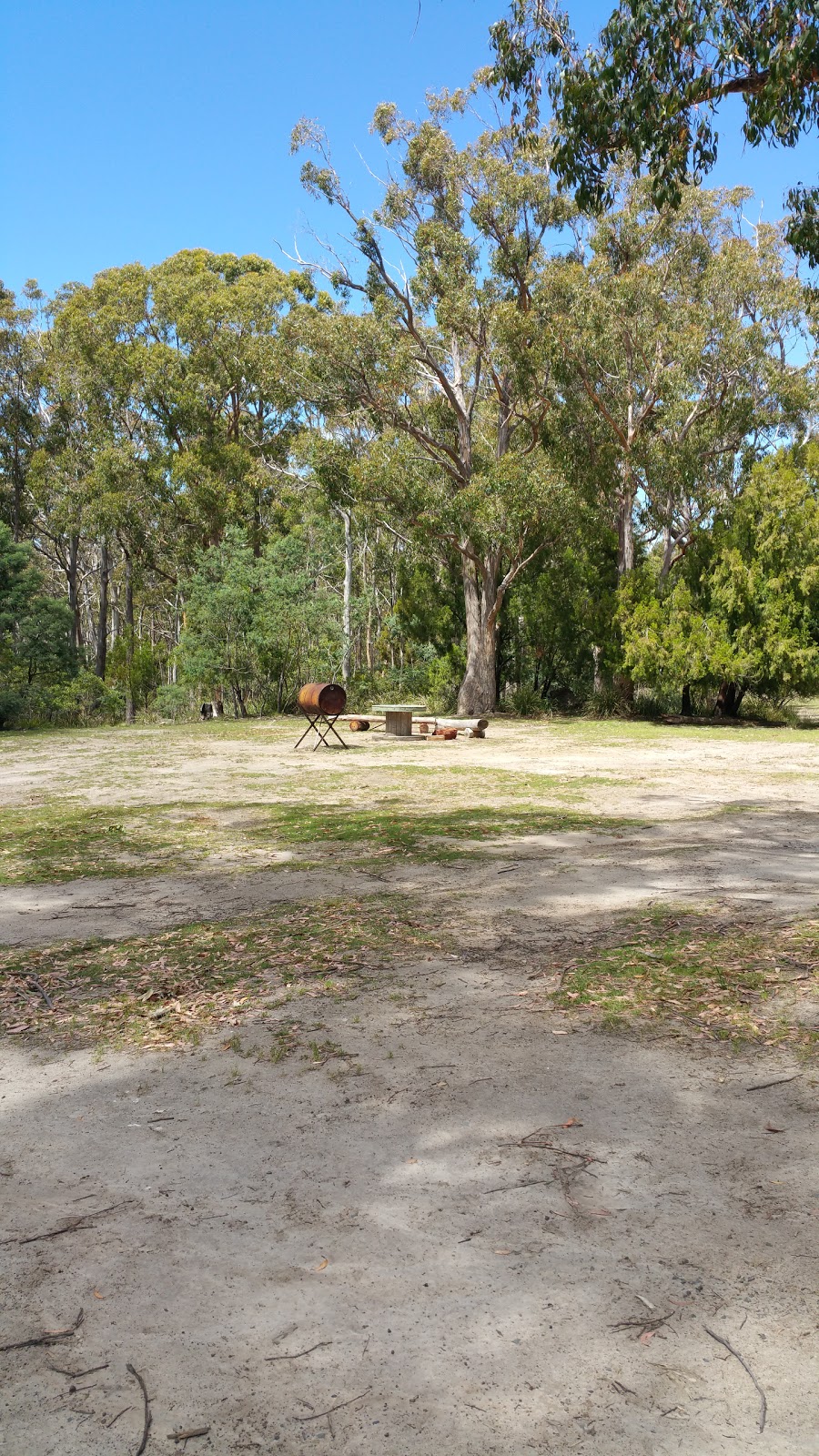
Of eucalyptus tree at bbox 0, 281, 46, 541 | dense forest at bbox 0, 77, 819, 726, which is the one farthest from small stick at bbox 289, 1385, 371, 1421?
eucalyptus tree at bbox 0, 281, 46, 541

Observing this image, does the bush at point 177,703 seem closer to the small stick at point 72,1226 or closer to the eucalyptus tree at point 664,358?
the eucalyptus tree at point 664,358

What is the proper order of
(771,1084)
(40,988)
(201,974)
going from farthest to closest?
(201,974) → (40,988) → (771,1084)

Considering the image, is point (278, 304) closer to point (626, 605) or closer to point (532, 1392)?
point (626, 605)

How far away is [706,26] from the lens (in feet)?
22.8

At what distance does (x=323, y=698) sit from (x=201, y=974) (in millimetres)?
10315

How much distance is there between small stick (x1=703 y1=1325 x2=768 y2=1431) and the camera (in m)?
1.85

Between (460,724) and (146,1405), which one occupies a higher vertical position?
(460,724)

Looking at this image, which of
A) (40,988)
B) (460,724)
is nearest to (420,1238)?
(40,988)

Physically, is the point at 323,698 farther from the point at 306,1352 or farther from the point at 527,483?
the point at 306,1352

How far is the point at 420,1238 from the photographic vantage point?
7.83ft

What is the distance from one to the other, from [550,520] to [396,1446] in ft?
70.6

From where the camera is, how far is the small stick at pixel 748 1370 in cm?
185

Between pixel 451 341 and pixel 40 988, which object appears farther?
pixel 451 341

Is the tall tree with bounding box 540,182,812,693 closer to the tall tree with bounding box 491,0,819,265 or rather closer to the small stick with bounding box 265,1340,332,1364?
the tall tree with bounding box 491,0,819,265
